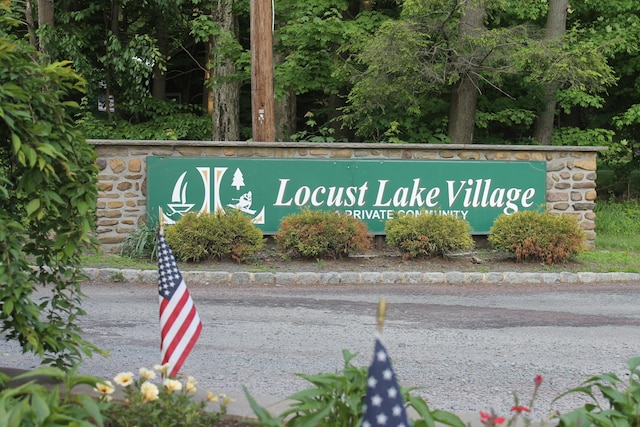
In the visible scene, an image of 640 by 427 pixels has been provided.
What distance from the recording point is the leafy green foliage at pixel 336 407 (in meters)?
3.21

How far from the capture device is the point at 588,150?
14516 mm

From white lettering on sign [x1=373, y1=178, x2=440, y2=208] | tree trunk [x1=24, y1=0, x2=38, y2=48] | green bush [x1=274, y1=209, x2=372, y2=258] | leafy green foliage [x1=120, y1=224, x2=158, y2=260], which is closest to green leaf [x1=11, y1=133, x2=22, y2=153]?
green bush [x1=274, y1=209, x2=372, y2=258]

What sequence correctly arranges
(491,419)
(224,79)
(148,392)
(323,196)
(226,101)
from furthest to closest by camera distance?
(226,101) < (224,79) < (323,196) < (148,392) < (491,419)

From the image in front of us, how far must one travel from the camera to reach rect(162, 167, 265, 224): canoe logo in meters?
13.7

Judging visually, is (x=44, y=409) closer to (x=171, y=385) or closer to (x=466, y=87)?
(x=171, y=385)

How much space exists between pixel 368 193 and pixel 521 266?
310 centimetres

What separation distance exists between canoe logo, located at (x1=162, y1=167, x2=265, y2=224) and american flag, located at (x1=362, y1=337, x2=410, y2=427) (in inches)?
445

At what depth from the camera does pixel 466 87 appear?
63.3 feet

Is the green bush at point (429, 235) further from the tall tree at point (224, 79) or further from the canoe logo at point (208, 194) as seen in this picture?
the tall tree at point (224, 79)

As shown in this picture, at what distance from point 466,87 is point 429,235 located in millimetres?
7713

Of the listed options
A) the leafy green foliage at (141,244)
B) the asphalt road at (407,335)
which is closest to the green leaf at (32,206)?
the asphalt road at (407,335)

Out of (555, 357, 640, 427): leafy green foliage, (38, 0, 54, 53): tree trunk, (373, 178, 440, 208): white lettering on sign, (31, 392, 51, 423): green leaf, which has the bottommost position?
→ (555, 357, 640, 427): leafy green foliage

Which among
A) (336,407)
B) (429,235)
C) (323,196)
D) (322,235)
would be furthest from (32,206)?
(323,196)

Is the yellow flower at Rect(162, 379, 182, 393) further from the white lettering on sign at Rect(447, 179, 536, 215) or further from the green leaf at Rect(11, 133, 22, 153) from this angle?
the white lettering on sign at Rect(447, 179, 536, 215)
